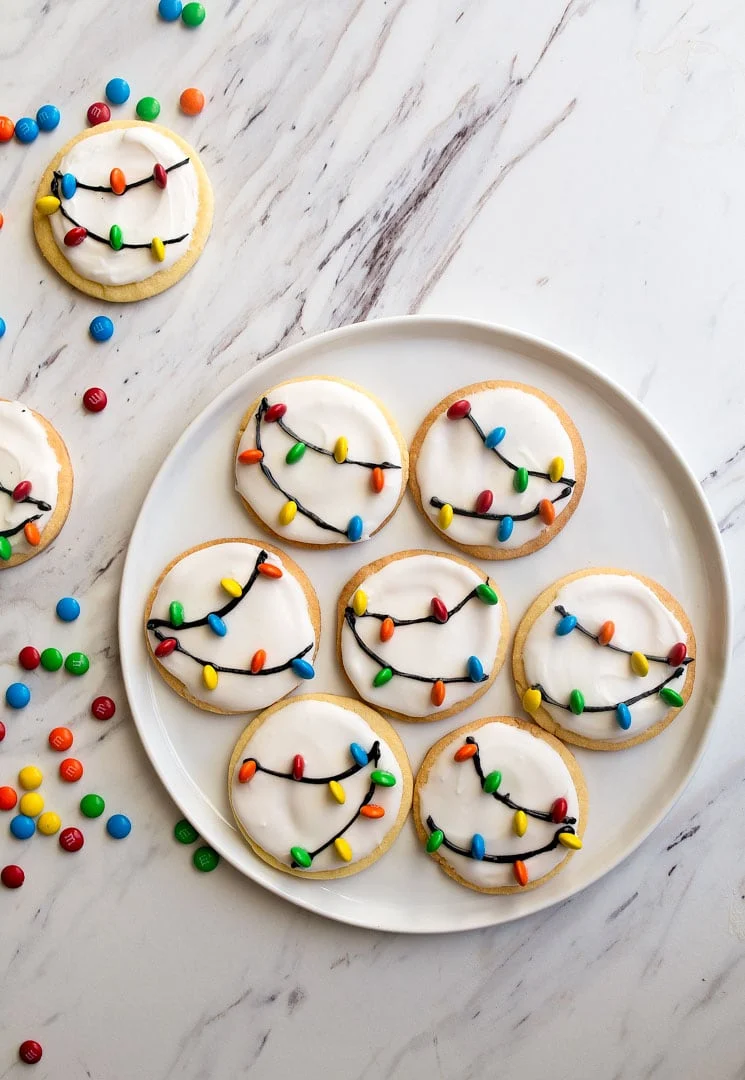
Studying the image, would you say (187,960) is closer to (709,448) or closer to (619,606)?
(619,606)

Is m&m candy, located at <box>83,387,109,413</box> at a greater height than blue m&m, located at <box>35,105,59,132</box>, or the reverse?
blue m&m, located at <box>35,105,59,132</box>

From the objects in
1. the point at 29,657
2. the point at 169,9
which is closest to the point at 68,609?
the point at 29,657

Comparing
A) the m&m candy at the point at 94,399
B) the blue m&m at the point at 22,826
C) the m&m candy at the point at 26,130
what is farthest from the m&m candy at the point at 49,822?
the m&m candy at the point at 26,130

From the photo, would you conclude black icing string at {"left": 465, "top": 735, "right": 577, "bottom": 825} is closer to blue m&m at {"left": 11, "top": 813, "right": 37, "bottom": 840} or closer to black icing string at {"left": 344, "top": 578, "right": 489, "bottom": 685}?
black icing string at {"left": 344, "top": 578, "right": 489, "bottom": 685}

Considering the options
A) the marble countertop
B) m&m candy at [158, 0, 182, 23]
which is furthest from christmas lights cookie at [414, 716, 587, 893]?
m&m candy at [158, 0, 182, 23]

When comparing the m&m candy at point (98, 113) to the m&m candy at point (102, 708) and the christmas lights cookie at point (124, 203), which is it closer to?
the christmas lights cookie at point (124, 203)

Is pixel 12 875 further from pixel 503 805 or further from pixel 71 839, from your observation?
pixel 503 805

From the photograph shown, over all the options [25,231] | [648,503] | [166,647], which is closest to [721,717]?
[648,503]
